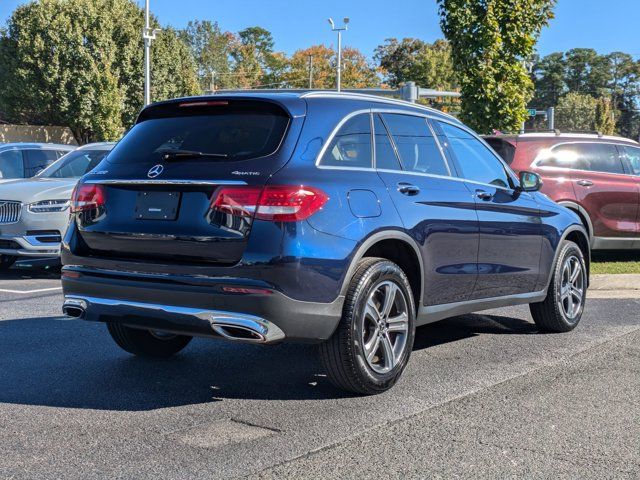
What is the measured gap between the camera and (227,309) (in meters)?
4.19

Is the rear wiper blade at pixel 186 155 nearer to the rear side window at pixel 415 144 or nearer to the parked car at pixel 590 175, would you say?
the rear side window at pixel 415 144

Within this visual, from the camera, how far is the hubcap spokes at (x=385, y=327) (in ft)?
15.5

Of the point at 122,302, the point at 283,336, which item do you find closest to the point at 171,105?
the point at 122,302

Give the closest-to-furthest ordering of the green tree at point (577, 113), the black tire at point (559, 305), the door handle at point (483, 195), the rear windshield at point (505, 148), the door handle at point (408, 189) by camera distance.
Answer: the door handle at point (408, 189) < the door handle at point (483, 195) < the black tire at point (559, 305) < the rear windshield at point (505, 148) < the green tree at point (577, 113)

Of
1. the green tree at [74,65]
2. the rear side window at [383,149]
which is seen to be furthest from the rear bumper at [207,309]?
the green tree at [74,65]

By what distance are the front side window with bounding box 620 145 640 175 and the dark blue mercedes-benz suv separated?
22.2 ft

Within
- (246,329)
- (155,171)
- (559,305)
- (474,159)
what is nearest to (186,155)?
(155,171)

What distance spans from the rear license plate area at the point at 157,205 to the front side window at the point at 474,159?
2.27m

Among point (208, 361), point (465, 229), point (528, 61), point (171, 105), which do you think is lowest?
point (208, 361)

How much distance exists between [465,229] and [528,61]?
30.2ft

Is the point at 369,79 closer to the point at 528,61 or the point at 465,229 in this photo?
the point at 528,61

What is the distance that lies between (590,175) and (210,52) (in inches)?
3239

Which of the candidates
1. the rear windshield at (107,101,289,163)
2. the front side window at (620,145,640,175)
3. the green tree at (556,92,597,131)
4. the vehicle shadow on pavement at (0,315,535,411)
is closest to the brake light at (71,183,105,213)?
the rear windshield at (107,101,289,163)

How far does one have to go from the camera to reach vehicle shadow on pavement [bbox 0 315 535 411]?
15.4 ft
